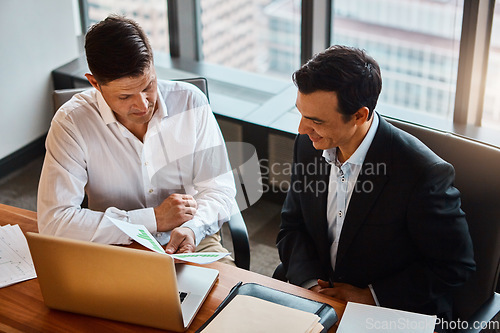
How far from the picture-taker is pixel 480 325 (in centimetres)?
173

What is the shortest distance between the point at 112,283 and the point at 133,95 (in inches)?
28.2

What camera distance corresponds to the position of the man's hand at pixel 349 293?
6.40 feet

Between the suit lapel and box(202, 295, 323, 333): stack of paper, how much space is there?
0.43m

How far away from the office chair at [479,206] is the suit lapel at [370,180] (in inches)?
5.8

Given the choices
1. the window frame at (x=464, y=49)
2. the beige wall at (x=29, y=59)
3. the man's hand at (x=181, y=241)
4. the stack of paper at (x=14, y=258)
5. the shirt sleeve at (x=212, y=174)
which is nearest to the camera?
the stack of paper at (x=14, y=258)

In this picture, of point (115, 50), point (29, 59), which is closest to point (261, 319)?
point (115, 50)

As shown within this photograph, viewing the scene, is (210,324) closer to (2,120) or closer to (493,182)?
(493,182)

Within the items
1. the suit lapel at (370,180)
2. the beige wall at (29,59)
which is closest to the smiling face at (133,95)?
the suit lapel at (370,180)

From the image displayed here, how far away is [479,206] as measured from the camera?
5.97ft

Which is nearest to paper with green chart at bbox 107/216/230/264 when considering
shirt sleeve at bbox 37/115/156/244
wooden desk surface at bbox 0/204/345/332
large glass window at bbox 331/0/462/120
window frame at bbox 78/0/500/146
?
wooden desk surface at bbox 0/204/345/332

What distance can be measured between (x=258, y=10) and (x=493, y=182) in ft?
7.71

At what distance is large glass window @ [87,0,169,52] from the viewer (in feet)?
13.6

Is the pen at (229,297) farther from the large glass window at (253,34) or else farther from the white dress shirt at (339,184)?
the large glass window at (253,34)

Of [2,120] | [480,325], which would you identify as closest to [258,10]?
[2,120]
